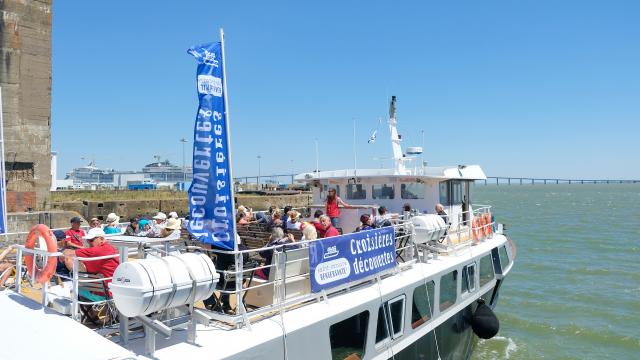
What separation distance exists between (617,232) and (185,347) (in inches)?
1560

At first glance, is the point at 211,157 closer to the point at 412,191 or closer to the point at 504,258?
the point at 412,191

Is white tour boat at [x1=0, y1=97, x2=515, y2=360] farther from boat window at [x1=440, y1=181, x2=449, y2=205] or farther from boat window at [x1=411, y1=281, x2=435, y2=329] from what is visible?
boat window at [x1=440, y1=181, x2=449, y2=205]

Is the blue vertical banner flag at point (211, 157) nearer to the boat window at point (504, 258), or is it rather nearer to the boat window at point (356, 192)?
the boat window at point (356, 192)

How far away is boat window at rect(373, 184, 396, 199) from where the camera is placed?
1330cm

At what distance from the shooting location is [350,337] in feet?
23.8

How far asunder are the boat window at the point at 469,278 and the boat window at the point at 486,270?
727mm

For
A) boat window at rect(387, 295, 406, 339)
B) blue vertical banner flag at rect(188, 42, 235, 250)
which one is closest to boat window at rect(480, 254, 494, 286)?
boat window at rect(387, 295, 406, 339)

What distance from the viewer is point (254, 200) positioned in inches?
1736

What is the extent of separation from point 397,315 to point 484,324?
3.97 metres

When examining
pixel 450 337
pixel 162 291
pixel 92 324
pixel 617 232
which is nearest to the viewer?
pixel 162 291

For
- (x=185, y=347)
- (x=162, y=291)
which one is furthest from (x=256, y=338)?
(x=162, y=291)

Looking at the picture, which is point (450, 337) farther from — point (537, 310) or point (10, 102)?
point (10, 102)

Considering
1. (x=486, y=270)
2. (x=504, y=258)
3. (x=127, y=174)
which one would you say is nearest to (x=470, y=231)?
(x=486, y=270)

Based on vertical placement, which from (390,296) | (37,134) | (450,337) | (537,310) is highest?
(37,134)
